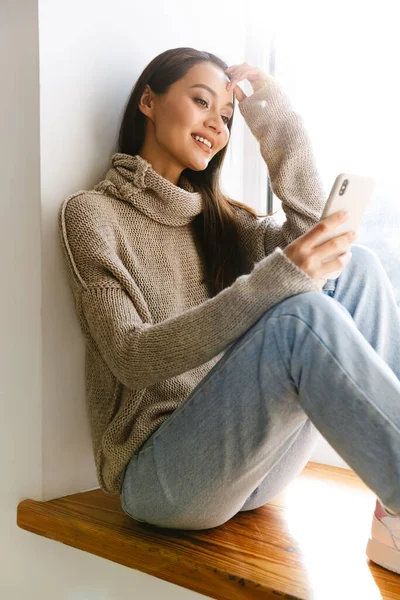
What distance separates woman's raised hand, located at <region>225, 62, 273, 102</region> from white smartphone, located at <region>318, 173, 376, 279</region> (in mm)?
476

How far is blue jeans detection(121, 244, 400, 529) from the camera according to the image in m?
0.85

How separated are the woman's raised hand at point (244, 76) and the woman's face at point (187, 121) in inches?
0.6

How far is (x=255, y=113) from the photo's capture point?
4.63ft

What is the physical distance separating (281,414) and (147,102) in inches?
28.7

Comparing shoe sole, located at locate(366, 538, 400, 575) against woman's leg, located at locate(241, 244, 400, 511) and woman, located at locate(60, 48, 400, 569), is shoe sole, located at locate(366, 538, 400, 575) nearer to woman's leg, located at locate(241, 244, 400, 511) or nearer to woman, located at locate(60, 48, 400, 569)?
woman, located at locate(60, 48, 400, 569)

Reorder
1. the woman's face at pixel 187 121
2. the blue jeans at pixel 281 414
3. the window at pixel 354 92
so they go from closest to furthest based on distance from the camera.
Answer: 1. the blue jeans at pixel 281 414
2. the woman's face at pixel 187 121
3. the window at pixel 354 92

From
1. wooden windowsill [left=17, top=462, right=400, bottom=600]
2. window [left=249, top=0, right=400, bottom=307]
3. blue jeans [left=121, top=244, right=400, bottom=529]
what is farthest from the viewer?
window [left=249, top=0, right=400, bottom=307]

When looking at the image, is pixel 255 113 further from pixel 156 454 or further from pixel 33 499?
pixel 33 499

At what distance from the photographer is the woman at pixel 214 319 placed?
89 centimetres

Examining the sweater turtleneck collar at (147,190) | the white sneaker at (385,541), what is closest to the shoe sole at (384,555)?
the white sneaker at (385,541)

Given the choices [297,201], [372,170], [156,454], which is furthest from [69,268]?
[372,170]

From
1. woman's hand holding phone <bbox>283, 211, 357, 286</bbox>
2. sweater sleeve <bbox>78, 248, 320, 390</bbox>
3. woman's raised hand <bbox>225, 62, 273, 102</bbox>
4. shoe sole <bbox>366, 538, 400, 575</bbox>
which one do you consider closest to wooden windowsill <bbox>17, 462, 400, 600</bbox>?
shoe sole <bbox>366, 538, 400, 575</bbox>

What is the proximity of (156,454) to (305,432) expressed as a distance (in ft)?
0.89

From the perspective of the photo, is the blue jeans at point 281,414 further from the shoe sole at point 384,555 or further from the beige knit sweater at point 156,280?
the shoe sole at point 384,555
